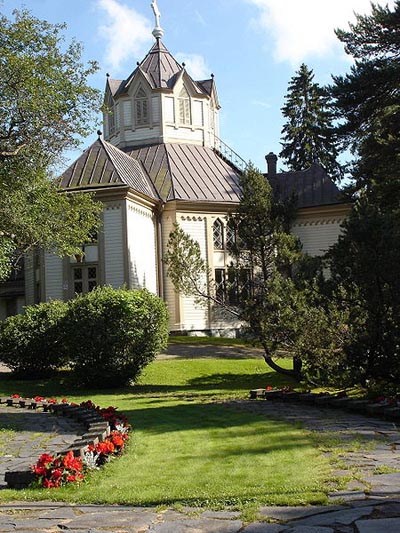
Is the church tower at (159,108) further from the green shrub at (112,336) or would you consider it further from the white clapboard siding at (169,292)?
the green shrub at (112,336)

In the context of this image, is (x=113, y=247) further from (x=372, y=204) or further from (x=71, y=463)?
(x=71, y=463)

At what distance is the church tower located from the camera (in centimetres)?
3522

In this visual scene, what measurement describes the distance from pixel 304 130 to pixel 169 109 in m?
22.8

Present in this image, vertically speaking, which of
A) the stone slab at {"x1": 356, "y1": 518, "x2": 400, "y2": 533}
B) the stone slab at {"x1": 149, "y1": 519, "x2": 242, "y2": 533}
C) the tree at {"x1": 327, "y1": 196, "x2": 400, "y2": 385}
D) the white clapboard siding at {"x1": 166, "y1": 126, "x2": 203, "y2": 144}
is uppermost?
the white clapboard siding at {"x1": 166, "y1": 126, "x2": 203, "y2": 144}

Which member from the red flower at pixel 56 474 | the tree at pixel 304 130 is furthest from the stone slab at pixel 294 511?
the tree at pixel 304 130

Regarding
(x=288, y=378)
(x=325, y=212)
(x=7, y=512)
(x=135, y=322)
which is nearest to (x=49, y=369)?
(x=135, y=322)

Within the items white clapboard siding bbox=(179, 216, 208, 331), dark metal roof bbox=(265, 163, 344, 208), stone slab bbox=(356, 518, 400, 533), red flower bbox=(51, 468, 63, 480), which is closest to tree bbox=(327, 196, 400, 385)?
red flower bbox=(51, 468, 63, 480)

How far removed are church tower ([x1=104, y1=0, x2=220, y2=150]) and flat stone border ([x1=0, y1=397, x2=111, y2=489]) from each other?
23539mm

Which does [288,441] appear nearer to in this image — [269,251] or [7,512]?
[7,512]

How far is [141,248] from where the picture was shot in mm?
29609

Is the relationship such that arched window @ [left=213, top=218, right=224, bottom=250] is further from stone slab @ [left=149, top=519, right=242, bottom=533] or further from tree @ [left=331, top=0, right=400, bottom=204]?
stone slab @ [left=149, top=519, right=242, bottom=533]

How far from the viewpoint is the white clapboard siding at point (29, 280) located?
30953mm

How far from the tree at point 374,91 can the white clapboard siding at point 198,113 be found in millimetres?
13062

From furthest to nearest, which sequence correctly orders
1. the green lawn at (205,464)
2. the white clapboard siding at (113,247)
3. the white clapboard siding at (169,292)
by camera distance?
the white clapboard siding at (169,292) → the white clapboard siding at (113,247) → the green lawn at (205,464)
